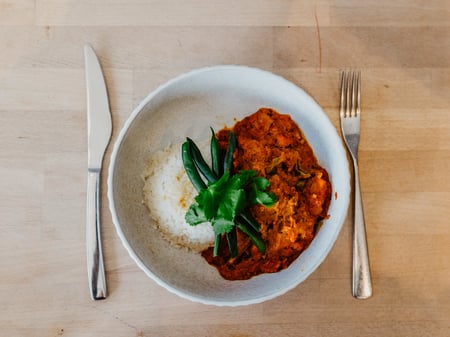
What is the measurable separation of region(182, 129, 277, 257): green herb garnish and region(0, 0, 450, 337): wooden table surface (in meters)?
0.27

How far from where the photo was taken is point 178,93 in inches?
55.6

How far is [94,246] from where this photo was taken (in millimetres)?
1453

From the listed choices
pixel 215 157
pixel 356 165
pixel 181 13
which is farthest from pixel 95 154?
pixel 356 165

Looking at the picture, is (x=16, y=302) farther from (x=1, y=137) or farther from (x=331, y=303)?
(x=331, y=303)

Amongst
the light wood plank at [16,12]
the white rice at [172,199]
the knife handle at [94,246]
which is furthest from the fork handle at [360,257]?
the light wood plank at [16,12]

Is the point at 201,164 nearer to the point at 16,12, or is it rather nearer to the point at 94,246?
the point at 94,246

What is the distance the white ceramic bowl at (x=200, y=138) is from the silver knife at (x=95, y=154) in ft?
0.38

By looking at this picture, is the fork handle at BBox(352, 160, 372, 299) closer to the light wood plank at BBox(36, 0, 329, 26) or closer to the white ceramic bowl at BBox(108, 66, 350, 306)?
the white ceramic bowl at BBox(108, 66, 350, 306)

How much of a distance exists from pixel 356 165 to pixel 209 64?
0.52 m

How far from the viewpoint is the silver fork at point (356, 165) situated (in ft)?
4.83

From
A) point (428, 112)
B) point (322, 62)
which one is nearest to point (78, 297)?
point (322, 62)

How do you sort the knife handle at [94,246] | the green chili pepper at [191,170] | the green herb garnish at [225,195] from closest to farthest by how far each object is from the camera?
the green herb garnish at [225,195], the green chili pepper at [191,170], the knife handle at [94,246]

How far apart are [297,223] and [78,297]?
650 mm

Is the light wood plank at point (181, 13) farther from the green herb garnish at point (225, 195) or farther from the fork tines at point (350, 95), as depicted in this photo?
the green herb garnish at point (225, 195)
